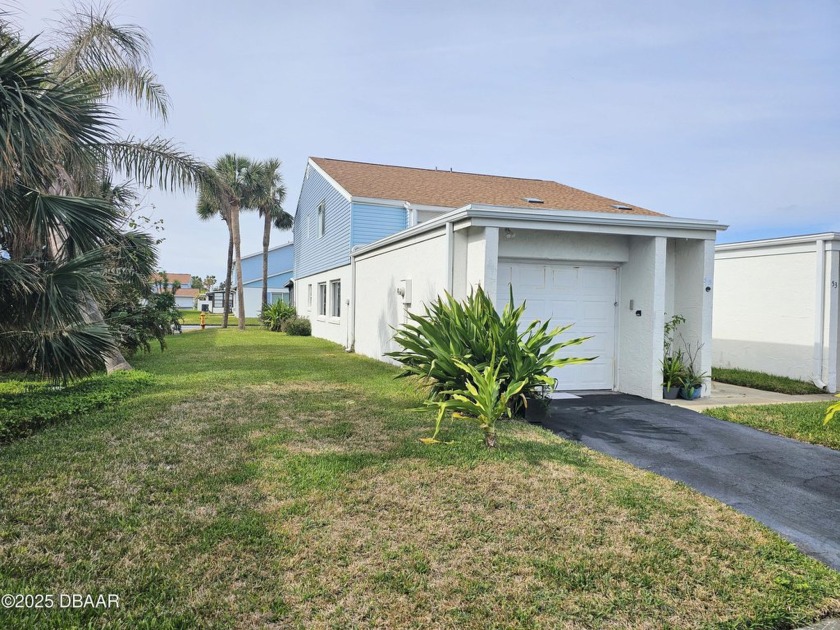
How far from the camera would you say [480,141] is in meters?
17.7

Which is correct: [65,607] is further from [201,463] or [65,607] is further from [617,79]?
[617,79]

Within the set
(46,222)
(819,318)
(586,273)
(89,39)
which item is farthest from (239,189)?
Answer: (819,318)

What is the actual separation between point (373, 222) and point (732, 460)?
12.2 m

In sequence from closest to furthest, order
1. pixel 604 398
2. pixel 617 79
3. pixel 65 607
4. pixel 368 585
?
pixel 65 607 < pixel 368 585 < pixel 604 398 < pixel 617 79

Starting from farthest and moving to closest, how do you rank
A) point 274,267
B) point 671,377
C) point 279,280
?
1. point 274,267
2. point 279,280
3. point 671,377

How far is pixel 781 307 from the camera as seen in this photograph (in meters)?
10.4

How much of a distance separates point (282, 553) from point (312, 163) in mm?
18874

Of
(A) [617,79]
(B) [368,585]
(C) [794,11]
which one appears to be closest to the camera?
(B) [368,585]

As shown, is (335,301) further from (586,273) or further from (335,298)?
(586,273)

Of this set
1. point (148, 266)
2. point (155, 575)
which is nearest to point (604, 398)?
point (155, 575)

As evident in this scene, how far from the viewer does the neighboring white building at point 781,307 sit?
9562mm

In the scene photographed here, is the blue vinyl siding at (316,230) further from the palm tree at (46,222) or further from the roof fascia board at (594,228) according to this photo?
the palm tree at (46,222)

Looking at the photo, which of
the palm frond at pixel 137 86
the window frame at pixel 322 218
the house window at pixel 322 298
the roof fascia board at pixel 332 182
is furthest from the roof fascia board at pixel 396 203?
the palm frond at pixel 137 86

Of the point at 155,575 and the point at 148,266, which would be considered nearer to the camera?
the point at 155,575
